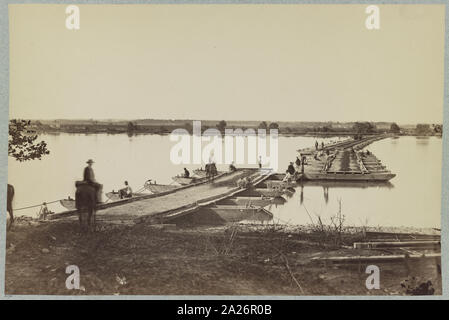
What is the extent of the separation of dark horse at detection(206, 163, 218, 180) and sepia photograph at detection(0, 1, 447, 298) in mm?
11

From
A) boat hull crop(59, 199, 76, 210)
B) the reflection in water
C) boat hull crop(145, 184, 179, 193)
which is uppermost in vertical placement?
boat hull crop(145, 184, 179, 193)

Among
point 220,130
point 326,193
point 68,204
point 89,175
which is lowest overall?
point 68,204

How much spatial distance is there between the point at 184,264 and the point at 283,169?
1506mm

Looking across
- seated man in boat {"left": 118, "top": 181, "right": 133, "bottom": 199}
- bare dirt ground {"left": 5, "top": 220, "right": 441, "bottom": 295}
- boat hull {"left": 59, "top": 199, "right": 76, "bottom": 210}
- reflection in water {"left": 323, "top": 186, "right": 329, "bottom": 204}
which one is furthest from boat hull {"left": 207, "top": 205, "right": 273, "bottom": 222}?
boat hull {"left": 59, "top": 199, "right": 76, "bottom": 210}

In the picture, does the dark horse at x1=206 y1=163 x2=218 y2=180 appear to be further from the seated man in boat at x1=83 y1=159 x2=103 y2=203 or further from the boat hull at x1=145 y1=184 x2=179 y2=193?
the seated man in boat at x1=83 y1=159 x2=103 y2=203

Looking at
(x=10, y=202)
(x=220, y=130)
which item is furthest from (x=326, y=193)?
(x=10, y=202)

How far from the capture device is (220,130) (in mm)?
5602

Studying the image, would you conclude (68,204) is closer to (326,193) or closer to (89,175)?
(89,175)

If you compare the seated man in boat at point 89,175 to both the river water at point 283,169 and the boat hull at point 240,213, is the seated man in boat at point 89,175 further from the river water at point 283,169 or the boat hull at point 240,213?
the boat hull at point 240,213
